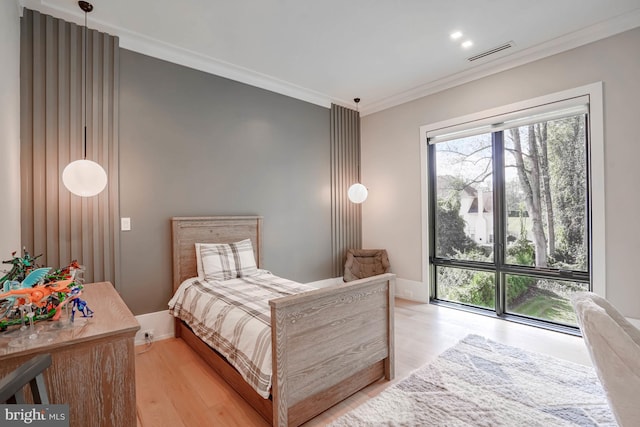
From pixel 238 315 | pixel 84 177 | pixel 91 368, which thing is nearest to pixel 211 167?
pixel 84 177

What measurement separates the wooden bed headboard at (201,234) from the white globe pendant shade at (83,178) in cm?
75

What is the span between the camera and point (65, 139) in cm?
251

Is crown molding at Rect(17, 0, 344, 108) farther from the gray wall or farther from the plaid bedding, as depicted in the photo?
the plaid bedding

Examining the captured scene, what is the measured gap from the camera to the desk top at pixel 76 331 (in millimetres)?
1069

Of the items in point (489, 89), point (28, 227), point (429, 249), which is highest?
point (489, 89)

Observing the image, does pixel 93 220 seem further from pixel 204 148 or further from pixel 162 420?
pixel 162 420

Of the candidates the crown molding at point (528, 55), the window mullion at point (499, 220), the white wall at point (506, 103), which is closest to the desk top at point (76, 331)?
the white wall at point (506, 103)

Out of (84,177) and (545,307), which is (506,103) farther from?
(84,177)

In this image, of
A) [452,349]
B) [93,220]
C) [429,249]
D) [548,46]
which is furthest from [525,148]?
[93,220]

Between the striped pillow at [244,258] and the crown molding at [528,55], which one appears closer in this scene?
the crown molding at [528,55]

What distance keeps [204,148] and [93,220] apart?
1.27m

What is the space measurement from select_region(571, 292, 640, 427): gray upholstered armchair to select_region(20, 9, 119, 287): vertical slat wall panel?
3383 millimetres

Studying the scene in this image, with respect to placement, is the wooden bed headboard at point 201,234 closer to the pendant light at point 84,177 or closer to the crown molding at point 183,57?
the pendant light at point 84,177

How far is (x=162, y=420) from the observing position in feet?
5.97
